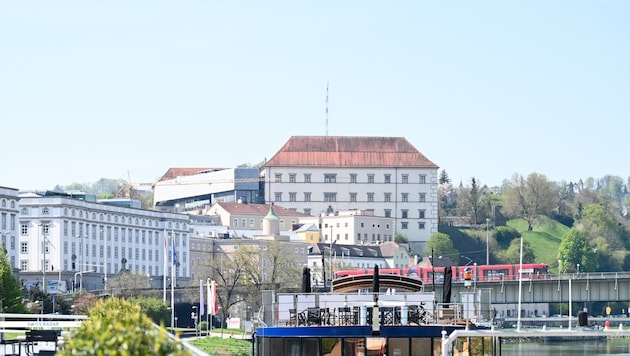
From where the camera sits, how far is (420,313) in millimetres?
34250

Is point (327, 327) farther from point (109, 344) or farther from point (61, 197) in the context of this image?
point (61, 197)

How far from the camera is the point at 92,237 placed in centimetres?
17275

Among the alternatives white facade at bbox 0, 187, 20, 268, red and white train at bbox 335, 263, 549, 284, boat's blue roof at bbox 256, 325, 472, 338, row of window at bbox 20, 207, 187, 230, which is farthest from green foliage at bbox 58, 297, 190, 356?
row of window at bbox 20, 207, 187, 230

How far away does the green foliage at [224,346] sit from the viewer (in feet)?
258

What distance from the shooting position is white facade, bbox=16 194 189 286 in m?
162

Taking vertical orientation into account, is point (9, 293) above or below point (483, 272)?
above

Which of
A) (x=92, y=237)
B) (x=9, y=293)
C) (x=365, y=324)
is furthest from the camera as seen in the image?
(x=92, y=237)

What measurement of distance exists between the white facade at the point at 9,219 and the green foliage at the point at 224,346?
52.9 meters

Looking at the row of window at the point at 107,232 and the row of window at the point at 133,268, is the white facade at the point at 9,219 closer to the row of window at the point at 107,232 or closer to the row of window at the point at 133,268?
the row of window at the point at 107,232

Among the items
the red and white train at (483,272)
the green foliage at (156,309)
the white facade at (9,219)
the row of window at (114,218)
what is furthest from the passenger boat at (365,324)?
the row of window at (114,218)

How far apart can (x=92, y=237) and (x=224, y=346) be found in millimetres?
91359

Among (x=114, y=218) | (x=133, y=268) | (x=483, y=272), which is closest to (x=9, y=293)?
(x=483, y=272)

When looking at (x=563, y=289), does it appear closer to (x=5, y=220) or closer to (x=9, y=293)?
(x=5, y=220)

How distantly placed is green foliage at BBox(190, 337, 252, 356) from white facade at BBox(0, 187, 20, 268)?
2083 inches
